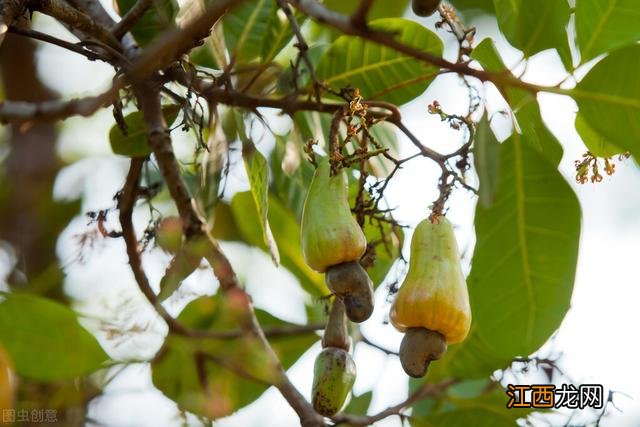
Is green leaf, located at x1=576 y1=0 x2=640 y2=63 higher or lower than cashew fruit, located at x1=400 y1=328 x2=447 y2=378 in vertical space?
higher

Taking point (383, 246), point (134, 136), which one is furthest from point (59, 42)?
point (383, 246)

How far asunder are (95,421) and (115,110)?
0.63 meters

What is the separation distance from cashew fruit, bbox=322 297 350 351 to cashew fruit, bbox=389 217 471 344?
0.32ft

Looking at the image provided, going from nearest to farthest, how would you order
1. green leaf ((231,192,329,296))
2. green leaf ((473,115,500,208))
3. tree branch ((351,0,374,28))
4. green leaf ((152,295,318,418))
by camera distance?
tree branch ((351,0,374,28)) → green leaf ((473,115,500,208)) → green leaf ((152,295,318,418)) → green leaf ((231,192,329,296))

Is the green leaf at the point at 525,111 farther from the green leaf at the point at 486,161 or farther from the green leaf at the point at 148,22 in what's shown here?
the green leaf at the point at 148,22

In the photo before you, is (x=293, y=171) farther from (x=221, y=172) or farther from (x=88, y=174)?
(x=88, y=174)

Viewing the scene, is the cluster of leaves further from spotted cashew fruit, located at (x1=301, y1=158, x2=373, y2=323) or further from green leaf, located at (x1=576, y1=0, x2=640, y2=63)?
spotted cashew fruit, located at (x1=301, y1=158, x2=373, y2=323)

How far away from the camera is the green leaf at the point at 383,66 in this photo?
1.54 metres

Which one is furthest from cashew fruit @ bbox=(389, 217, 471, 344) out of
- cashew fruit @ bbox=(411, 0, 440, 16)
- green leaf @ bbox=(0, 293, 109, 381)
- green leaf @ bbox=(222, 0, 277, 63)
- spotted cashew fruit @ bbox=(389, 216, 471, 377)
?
green leaf @ bbox=(222, 0, 277, 63)

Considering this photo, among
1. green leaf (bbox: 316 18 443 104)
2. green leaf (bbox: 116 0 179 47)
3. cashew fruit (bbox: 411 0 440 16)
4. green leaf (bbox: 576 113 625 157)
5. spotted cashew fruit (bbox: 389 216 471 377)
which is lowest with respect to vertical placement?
spotted cashew fruit (bbox: 389 216 471 377)

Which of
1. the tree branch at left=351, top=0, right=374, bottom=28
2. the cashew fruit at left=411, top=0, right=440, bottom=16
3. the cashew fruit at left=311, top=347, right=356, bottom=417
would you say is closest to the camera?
Result: the tree branch at left=351, top=0, right=374, bottom=28

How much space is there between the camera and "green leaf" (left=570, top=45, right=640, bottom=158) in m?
1.14

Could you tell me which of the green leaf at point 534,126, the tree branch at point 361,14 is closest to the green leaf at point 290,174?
the green leaf at point 534,126

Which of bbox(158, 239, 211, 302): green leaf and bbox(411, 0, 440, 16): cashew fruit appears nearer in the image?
bbox(411, 0, 440, 16): cashew fruit
